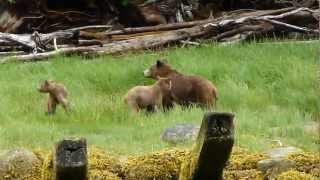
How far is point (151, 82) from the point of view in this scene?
30.5 feet

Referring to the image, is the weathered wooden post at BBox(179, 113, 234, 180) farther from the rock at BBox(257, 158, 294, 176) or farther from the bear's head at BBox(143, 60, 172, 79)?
the bear's head at BBox(143, 60, 172, 79)

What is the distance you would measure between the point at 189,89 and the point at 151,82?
1211mm

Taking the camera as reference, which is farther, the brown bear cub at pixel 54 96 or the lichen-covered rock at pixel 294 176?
the brown bear cub at pixel 54 96

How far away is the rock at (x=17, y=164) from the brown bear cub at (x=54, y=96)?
145 inches

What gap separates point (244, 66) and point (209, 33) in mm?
2610

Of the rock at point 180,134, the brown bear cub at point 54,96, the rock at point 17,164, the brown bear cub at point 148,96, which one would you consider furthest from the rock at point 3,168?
the brown bear cub at point 148,96

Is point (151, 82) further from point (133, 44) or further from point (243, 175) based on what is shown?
point (243, 175)

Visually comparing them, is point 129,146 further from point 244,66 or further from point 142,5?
point 142,5

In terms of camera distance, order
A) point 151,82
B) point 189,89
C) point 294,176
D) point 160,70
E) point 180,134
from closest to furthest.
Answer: point 294,176 → point 180,134 → point 189,89 → point 160,70 → point 151,82

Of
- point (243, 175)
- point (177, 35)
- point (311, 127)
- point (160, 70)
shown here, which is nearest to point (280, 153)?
point (243, 175)

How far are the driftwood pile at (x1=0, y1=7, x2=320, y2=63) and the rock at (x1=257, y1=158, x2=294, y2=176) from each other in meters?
7.44

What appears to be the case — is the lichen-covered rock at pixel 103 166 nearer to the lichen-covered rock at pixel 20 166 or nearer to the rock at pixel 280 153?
the lichen-covered rock at pixel 20 166

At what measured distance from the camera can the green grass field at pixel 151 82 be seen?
580 cm

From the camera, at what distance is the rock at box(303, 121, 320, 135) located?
5881 millimetres
